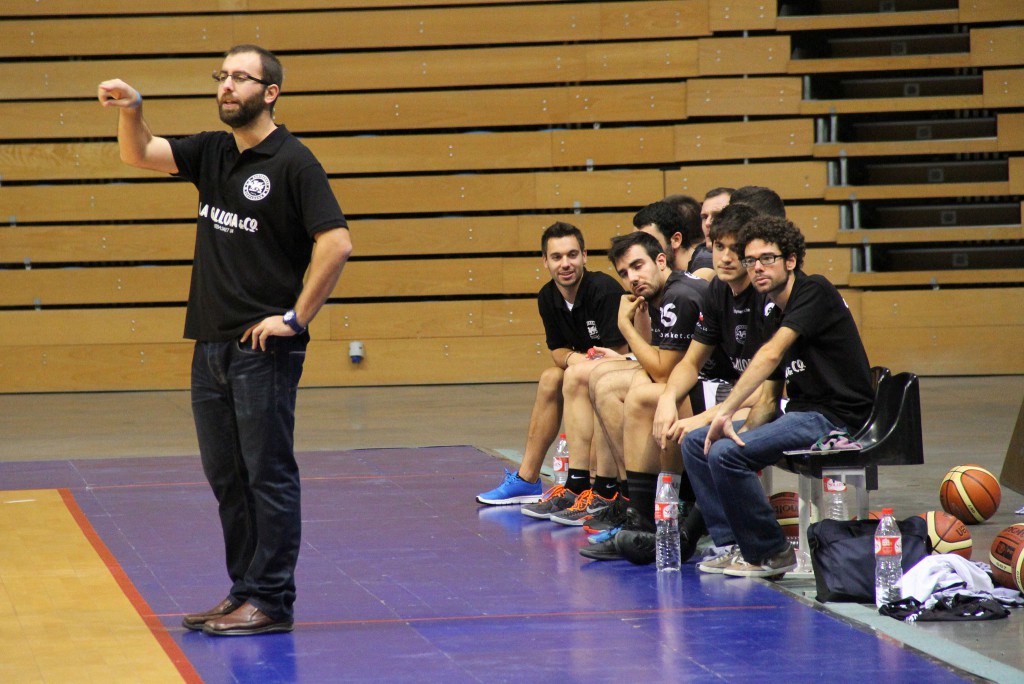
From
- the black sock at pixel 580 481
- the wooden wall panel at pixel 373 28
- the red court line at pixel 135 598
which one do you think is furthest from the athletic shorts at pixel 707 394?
the wooden wall panel at pixel 373 28

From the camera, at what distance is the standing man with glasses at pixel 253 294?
11.9 ft

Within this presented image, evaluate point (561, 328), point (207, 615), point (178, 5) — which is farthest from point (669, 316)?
point (178, 5)

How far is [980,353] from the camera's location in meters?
10.5

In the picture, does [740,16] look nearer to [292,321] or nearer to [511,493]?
[511,493]

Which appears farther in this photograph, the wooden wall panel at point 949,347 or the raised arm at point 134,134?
the wooden wall panel at point 949,347

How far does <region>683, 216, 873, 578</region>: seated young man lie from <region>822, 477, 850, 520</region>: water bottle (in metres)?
0.15

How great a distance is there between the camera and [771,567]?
4.38 meters

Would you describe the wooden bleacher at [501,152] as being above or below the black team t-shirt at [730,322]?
above

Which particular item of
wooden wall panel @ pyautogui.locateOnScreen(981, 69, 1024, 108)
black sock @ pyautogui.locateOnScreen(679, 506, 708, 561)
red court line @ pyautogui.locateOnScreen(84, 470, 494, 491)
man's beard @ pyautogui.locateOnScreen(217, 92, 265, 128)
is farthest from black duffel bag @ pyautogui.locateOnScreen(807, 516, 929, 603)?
wooden wall panel @ pyautogui.locateOnScreen(981, 69, 1024, 108)

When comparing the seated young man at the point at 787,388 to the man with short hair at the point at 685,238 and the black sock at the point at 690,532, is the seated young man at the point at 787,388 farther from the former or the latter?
the man with short hair at the point at 685,238

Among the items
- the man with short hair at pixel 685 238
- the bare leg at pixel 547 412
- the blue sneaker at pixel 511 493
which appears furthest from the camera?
the blue sneaker at pixel 511 493

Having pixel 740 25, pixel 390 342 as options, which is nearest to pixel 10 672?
Result: pixel 390 342

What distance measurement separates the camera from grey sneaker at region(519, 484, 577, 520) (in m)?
5.51

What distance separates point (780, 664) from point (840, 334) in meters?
1.23
